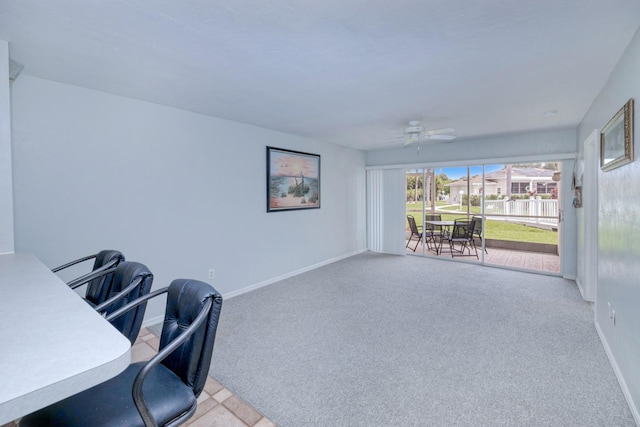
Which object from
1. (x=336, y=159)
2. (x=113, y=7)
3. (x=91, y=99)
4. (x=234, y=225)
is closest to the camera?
(x=113, y=7)

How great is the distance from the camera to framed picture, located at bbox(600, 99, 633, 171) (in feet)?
6.57

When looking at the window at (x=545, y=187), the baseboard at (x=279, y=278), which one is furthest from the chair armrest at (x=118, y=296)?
the window at (x=545, y=187)

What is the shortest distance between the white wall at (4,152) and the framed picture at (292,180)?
2832 mm

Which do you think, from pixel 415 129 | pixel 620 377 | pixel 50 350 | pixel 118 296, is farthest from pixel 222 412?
pixel 415 129

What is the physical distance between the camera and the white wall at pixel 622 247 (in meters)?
1.92

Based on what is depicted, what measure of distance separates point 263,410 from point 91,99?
3.03 m

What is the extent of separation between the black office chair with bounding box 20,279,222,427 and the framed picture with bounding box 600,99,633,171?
8.70ft

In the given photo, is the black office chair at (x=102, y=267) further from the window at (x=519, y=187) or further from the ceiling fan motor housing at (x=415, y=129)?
the window at (x=519, y=187)

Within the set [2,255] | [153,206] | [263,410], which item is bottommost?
[263,410]

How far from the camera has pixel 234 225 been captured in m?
4.14

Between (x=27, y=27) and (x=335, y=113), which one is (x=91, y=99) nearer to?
(x=27, y=27)

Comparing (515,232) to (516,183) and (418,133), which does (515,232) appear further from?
(418,133)

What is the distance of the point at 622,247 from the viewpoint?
219 centimetres

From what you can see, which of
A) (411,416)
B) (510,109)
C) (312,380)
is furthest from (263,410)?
(510,109)
